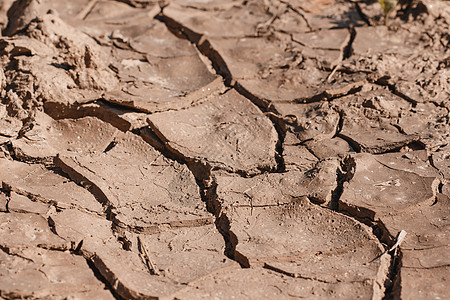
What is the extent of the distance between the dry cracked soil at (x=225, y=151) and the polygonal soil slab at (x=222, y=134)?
0.4 inches

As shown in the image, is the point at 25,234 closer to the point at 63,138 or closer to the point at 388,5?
the point at 63,138

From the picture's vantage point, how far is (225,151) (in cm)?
333

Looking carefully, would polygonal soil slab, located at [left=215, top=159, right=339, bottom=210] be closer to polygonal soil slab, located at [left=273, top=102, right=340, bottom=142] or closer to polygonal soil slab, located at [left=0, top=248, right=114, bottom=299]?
polygonal soil slab, located at [left=273, top=102, right=340, bottom=142]

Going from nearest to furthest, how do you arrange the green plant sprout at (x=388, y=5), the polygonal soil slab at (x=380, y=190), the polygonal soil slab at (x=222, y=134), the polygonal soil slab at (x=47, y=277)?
the polygonal soil slab at (x=47, y=277) < the polygonal soil slab at (x=380, y=190) < the polygonal soil slab at (x=222, y=134) < the green plant sprout at (x=388, y=5)

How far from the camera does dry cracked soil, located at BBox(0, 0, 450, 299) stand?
2.62m

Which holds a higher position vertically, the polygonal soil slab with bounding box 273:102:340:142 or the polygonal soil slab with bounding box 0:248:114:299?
the polygonal soil slab with bounding box 273:102:340:142

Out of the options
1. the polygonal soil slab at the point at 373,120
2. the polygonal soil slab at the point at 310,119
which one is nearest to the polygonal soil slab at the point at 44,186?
the polygonal soil slab at the point at 310,119

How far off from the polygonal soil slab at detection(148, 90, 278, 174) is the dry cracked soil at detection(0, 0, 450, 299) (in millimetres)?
11

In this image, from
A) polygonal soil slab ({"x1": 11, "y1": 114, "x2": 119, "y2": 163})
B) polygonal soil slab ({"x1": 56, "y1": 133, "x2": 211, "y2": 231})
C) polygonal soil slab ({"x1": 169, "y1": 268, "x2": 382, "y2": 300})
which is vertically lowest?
polygonal soil slab ({"x1": 11, "y1": 114, "x2": 119, "y2": 163})

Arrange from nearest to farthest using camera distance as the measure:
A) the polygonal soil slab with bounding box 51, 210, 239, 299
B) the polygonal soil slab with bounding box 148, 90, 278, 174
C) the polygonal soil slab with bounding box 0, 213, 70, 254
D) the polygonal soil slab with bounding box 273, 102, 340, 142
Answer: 1. the polygonal soil slab with bounding box 51, 210, 239, 299
2. the polygonal soil slab with bounding box 0, 213, 70, 254
3. the polygonal soil slab with bounding box 148, 90, 278, 174
4. the polygonal soil slab with bounding box 273, 102, 340, 142

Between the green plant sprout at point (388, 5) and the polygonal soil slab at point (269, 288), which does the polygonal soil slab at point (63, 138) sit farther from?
the green plant sprout at point (388, 5)

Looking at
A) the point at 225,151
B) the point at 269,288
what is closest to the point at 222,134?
the point at 225,151

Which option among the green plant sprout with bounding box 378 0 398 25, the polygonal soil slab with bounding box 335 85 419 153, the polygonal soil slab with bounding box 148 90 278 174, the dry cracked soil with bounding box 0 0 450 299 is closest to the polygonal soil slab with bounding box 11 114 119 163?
the dry cracked soil with bounding box 0 0 450 299

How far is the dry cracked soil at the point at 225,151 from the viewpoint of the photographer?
262cm
